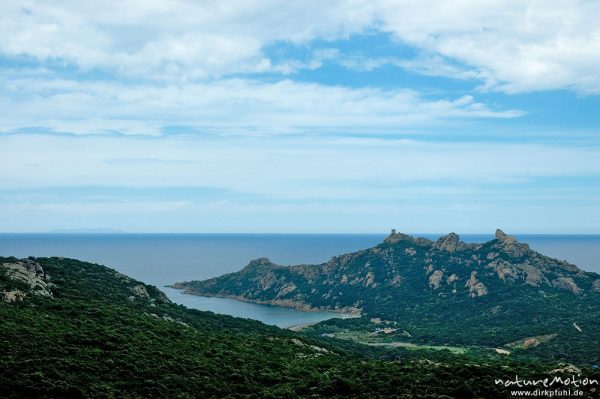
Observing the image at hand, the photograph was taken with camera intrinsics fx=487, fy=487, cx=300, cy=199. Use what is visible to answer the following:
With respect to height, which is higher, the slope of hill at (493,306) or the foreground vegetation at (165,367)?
the foreground vegetation at (165,367)

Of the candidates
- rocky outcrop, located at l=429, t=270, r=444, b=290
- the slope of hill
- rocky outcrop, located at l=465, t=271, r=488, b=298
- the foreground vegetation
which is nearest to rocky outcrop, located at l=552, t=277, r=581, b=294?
the slope of hill

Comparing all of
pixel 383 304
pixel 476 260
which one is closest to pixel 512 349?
pixel 383 304

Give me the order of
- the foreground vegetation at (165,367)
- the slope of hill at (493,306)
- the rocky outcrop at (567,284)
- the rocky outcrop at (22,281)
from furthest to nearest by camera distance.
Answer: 1. the rocky outcrop at (567,284)
2. the slope of hill at (493,306)
3. the rocky outcrop at (22,281)
4. the foreground vegetation at (165,367)

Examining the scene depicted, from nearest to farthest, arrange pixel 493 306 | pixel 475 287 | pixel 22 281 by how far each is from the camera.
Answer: pixel 22 281 < pixel 493 306 < pixel 475 287

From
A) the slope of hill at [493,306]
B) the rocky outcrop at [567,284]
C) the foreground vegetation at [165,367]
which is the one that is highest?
the foreground vegetation at [165,367]

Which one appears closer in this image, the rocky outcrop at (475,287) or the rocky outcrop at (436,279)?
the rocky outcrop at (475,287)

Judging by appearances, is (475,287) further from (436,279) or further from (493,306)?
(436,279)

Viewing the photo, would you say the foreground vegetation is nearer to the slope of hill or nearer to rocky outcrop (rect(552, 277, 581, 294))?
the slope of hill

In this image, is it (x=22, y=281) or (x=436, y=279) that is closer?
(x=22, y=281)

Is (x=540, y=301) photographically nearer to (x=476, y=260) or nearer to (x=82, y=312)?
(x=476, y=260)

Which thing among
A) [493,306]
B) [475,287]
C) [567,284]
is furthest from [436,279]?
[567,284]

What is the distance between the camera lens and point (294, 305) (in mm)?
199750

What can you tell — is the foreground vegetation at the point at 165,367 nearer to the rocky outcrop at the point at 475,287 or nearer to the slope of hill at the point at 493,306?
the slope of hill at the point at 493,306

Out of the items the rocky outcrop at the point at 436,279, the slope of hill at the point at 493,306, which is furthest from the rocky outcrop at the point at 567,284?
the rocky outcrop at the point at 436,279
